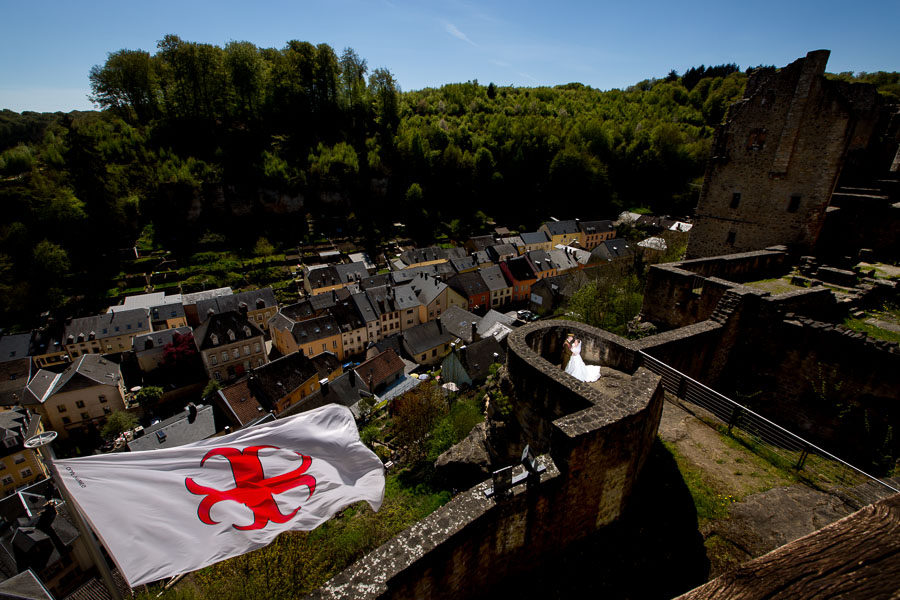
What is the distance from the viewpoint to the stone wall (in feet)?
14.9

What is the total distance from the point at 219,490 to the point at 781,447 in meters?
10.0

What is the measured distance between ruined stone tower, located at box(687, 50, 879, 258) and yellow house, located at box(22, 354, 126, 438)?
4230 centimetres

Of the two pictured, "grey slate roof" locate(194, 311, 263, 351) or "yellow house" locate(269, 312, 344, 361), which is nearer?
"grey slate roof" locate(194, 311, 263, 351)

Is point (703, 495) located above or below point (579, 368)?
below

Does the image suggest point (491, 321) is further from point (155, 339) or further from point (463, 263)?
point (155, 339)

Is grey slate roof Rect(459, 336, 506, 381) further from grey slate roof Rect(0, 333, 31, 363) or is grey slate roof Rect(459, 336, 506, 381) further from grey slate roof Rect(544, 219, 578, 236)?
grey slate roof Rect(0, 333, 31, 363)

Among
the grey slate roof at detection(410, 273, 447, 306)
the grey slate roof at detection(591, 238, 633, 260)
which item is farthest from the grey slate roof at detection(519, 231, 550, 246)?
the grey slate roof at detection(410, 273, 447, 306)

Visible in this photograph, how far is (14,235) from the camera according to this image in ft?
162

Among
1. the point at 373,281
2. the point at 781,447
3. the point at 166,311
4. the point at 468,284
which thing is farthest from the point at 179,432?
the point at 468,284

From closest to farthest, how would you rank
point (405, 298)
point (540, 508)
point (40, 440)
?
point (40, 440), point (540, 508), point (405, 298)

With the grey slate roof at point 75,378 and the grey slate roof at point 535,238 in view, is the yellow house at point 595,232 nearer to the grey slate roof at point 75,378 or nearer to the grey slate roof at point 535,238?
the grey slate roof at point 535,238

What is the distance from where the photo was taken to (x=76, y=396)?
3006cm

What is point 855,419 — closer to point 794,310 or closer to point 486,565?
point 794,310

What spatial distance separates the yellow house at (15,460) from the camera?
24.5m
